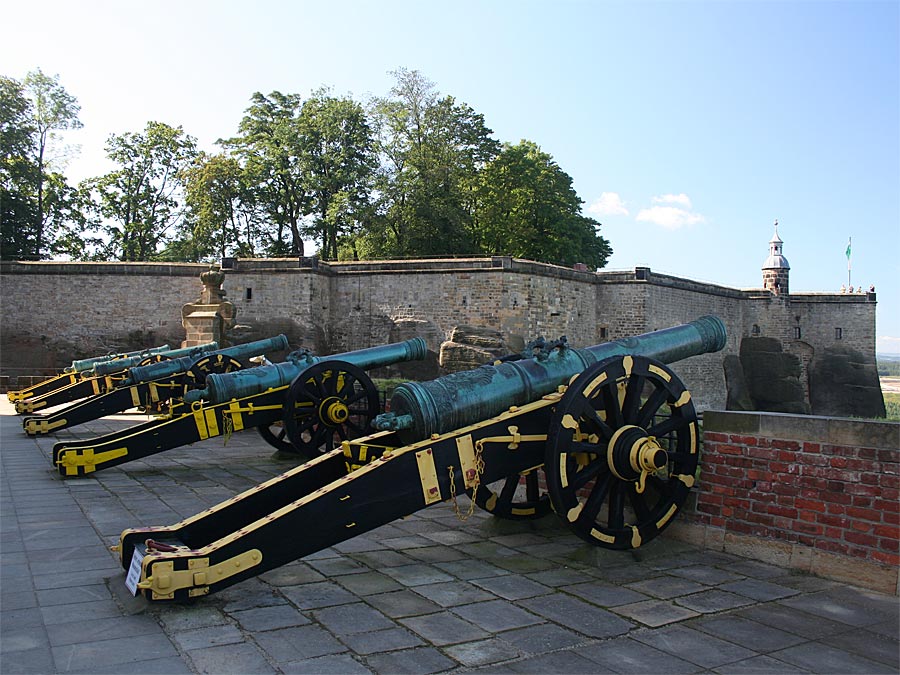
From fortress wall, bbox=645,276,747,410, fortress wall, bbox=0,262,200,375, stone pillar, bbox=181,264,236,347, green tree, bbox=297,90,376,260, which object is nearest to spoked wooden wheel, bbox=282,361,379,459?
stone pillar, bbox=181,264,236,347

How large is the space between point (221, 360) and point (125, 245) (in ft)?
85.8

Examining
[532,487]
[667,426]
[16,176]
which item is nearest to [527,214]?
[16,176]

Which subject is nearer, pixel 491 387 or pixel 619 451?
pixel 619 451

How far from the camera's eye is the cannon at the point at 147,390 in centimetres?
934

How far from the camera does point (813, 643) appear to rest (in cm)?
316

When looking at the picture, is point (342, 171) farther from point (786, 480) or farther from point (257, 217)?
point (786, 480)

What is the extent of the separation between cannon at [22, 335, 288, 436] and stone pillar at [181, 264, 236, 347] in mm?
5164

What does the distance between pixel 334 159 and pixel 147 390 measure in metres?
24.0

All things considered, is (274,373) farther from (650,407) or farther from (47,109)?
(47,109)

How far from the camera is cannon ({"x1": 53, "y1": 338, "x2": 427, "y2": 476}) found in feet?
23.1

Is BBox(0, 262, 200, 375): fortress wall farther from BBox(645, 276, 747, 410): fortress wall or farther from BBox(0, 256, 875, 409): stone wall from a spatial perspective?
BBox(645, 276, 747, 410): fortress wall

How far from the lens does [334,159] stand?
32062 mm

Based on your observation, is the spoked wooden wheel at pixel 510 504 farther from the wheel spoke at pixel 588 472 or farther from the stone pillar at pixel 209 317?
the stone pillar at pixel 209 317

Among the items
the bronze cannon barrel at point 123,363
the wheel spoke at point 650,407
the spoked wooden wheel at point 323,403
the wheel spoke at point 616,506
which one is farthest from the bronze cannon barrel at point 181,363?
the wheel spoke at point 616,506
